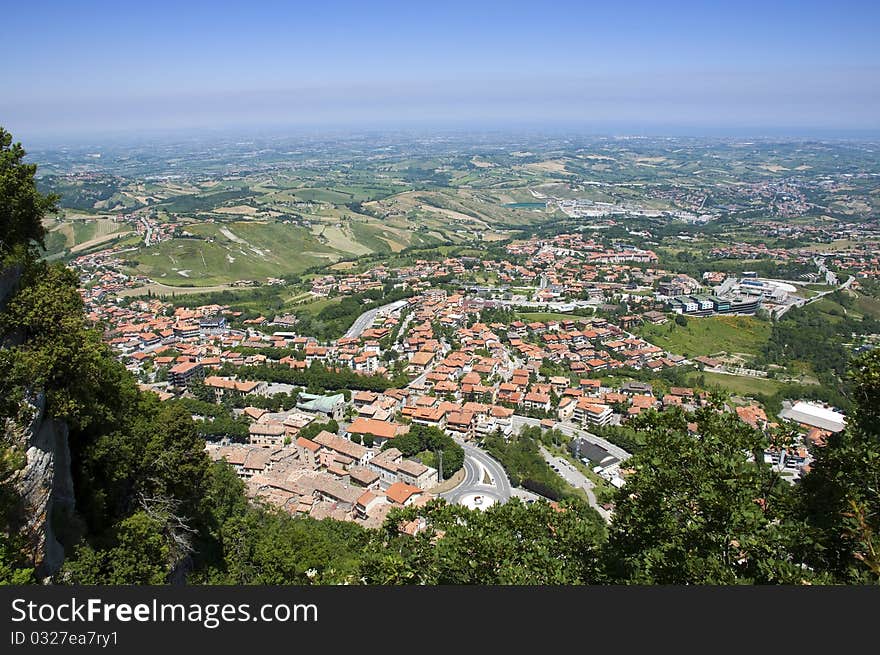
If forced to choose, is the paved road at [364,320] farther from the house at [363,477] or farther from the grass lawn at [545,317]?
the house at [363,477]

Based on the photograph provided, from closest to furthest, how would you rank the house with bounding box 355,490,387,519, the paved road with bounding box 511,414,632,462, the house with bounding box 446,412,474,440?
1. the house with bounding box 355,490,387,519
2. the paved road with bounding box 511,414,632,462
3. the house with bounding box 446,412,474,440

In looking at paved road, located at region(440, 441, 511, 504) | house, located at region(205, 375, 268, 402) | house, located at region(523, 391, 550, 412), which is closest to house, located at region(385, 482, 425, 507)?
paved road, located at region(440, 441, 511, 504)

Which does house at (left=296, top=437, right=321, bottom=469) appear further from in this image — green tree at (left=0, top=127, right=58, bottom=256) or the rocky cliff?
green tree at (left=0, top=127, right=58, bottom=256)

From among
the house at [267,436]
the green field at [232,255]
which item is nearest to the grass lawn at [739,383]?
the house at [267,436]

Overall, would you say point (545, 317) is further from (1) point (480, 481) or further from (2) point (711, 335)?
(1) point (480, 481)

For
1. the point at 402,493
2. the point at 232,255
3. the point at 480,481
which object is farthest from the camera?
the point at 232,255

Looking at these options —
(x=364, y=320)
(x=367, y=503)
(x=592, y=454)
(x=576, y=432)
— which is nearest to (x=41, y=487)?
(x=367, y=503)
